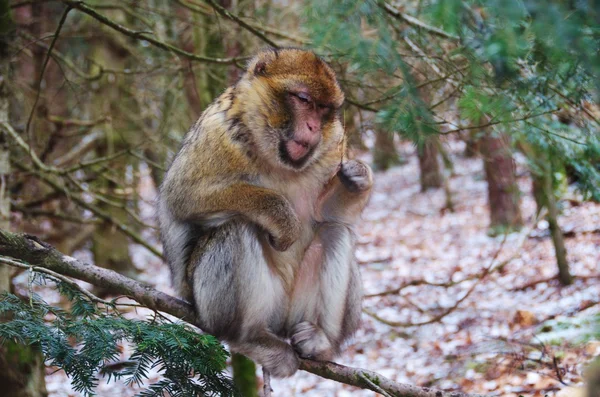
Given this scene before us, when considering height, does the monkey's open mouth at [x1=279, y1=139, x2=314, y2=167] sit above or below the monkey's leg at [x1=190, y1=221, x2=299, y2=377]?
above

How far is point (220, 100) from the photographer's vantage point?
3.86 m

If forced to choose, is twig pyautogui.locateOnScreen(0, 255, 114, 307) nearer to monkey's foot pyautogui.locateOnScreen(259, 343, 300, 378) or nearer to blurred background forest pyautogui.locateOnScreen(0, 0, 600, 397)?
blurred background forest pyautogui.locateOnScreen(0, 0, 600, 397)

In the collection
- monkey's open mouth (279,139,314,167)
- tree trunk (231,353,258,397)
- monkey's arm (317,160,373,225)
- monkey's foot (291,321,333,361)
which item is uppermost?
monkey's arm (317,160,373,225)

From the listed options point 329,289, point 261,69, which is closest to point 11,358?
point 329,289

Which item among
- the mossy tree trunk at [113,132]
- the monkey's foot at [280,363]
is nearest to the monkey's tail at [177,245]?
the monkey's foot at [280,363]

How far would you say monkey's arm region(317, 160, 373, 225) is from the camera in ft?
12.5

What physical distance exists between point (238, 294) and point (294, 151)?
2.88ft

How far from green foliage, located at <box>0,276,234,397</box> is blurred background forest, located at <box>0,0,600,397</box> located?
0.37m

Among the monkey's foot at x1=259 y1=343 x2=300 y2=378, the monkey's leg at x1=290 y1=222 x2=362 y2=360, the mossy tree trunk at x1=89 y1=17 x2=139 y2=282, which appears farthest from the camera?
the mossy tree trunk at x1=89 y1=17 x2=139 y2=282

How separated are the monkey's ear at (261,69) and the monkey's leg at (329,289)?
108 cm

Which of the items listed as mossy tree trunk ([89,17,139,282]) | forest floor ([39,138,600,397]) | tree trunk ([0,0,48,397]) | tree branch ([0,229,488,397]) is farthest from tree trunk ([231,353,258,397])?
mossy tree trunk ([89,17,139,282])

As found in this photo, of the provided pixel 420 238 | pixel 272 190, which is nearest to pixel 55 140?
pixel 272 190

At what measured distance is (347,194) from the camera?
3.97m

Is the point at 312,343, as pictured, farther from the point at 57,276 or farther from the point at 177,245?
the point at 57,276
